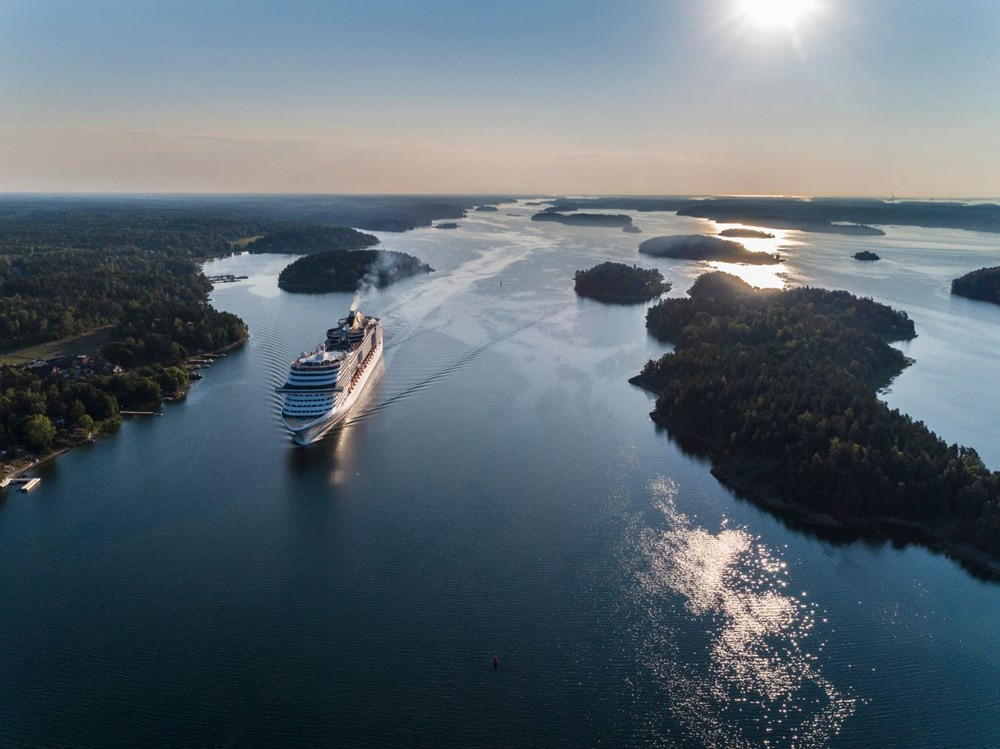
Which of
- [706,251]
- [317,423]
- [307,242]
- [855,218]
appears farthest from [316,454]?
[855,218]

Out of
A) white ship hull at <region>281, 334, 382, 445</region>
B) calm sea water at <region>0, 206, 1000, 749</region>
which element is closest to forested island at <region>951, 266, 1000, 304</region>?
calm sea water at <region>0, 206, 1000, 749</region>

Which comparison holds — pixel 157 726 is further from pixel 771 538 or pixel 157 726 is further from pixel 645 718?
pixel 771 538

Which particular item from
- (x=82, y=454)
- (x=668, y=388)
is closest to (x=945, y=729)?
(x=668, y=388)

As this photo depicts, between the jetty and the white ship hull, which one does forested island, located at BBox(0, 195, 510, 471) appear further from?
the white ship hull

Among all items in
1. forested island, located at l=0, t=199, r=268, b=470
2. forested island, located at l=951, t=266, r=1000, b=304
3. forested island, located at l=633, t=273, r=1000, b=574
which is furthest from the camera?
forested island, located at l=951, t=266, r=1000, b=304

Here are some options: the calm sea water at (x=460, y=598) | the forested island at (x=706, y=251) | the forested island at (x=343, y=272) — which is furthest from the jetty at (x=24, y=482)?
the forested island at (x=706, y=251)
